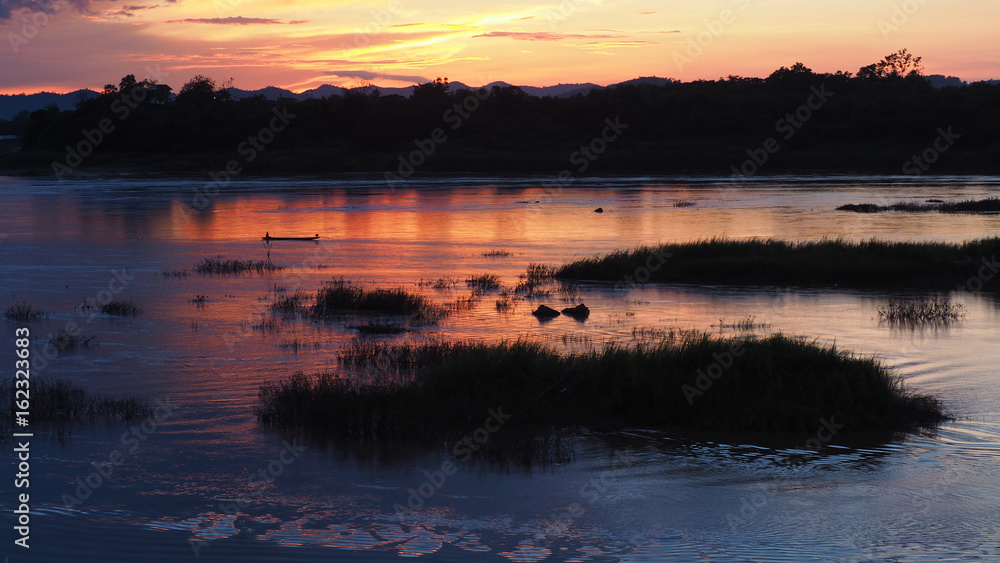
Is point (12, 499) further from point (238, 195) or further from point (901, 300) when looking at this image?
point (238, 195)

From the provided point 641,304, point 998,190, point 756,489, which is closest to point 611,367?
point 756,489

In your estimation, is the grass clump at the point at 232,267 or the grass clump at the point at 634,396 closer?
the grass clump at the point at 634,396

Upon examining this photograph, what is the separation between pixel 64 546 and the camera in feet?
24.9

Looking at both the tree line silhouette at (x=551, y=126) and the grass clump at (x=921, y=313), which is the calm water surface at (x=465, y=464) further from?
the tree line silhouette at (x=551, y=126)

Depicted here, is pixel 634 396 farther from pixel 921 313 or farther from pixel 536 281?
pixel 536 281

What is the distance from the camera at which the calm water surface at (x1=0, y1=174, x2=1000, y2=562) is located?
7.79 metres
